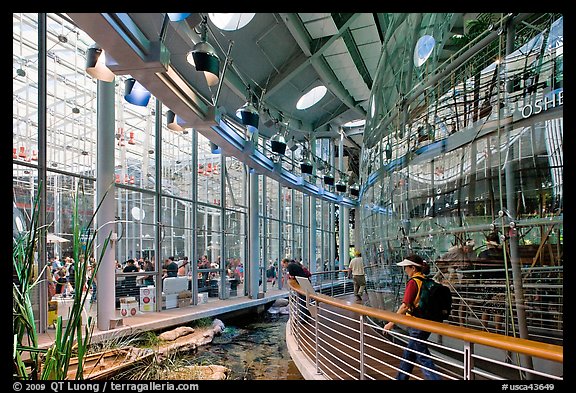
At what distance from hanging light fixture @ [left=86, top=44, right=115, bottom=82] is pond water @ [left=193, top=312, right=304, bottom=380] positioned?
3.73 meters

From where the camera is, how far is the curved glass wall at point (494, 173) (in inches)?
128

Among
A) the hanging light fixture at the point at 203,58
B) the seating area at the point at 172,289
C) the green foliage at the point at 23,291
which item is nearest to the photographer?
the green foliage at the point at 23,291

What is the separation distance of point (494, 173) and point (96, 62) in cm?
380

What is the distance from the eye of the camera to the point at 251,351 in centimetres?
858

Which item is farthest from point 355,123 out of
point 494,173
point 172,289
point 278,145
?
point 494,173

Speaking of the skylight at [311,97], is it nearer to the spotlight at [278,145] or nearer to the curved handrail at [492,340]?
the spotlight at [278,145]

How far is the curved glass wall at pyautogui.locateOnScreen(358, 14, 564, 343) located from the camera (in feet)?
10.6

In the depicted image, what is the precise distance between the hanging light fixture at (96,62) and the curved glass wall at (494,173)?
3301 mm

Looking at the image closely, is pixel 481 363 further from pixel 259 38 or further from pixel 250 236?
pixel 250 236

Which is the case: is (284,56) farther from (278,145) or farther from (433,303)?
(433,303)

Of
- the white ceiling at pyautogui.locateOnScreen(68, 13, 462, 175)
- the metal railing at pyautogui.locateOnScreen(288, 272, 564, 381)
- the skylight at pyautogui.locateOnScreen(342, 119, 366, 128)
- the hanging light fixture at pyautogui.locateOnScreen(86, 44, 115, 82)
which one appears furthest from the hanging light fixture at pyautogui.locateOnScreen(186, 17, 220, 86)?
the skylight at pyautogui.locateOnScreen(342, 119, 366, 128)

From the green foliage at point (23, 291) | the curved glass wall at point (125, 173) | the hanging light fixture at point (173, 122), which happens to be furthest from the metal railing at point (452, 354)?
the hanging light fixture at point (173, 122)
